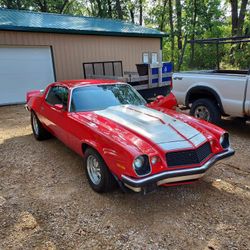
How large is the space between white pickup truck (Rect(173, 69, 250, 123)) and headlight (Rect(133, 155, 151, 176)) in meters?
3.49

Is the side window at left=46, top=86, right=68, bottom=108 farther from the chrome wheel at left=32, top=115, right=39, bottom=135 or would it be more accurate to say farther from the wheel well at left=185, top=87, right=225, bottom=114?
the wheel well at left=185, top=87, right=225, bottom=114

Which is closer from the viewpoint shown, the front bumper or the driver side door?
the front bumper

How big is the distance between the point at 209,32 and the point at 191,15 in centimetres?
228

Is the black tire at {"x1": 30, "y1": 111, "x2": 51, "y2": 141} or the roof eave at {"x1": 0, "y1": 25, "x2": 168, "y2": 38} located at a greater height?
the roof eave at {"x1": 0, "y1": 25, "x2": 168, "y2": 38}

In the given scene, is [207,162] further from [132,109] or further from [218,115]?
[218,115]

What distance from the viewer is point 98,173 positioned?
135 inches

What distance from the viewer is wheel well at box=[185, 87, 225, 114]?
19.0 feet

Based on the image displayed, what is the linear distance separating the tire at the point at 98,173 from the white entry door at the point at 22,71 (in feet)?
28.4

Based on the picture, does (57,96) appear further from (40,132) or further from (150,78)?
(150,78)

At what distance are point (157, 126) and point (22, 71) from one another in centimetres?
932

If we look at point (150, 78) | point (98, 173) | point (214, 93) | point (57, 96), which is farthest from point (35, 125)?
point (150, 78)

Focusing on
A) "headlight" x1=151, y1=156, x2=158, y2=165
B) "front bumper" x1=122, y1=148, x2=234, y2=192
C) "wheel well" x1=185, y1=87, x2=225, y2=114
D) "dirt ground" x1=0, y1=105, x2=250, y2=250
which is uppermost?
"wheel well" x1=185, y1=87, x2=225, y2=114

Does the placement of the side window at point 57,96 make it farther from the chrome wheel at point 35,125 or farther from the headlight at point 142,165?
the headlight at point 142,165

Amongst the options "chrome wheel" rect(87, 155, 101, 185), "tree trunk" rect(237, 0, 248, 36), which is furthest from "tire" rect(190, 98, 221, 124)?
"tree trunk" rect(237, 0, 248, 36)
